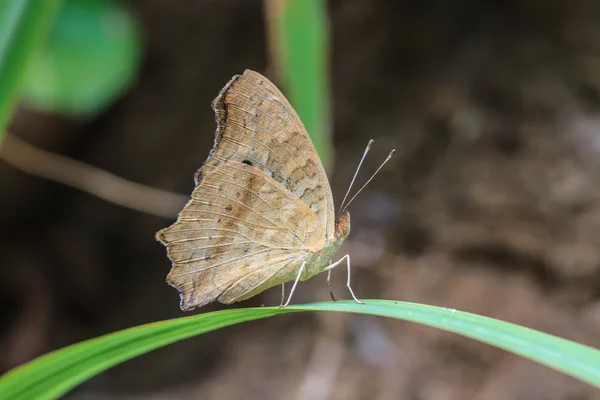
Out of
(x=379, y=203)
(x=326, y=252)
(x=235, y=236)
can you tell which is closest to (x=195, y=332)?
(x=235, y=236)

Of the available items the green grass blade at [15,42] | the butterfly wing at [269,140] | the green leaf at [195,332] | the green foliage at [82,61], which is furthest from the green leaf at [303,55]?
the green foliage at [82,61]

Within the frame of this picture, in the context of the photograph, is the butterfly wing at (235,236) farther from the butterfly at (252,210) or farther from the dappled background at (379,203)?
the dappled background at (379,203)

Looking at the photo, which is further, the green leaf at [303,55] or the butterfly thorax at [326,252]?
the green leaf at [303,55]

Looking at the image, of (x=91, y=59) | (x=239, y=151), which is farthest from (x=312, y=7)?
(x=91, y=59)

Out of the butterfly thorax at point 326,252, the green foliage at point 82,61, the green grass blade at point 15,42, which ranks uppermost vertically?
the green foliage at point 82,61

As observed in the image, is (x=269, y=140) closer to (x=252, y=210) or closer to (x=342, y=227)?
(x=252, y=210)

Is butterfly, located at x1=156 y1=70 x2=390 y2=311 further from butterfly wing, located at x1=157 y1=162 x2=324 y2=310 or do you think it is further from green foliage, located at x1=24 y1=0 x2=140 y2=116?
green foliage, located at x1=24 y1=0 x2=140 y2=116
